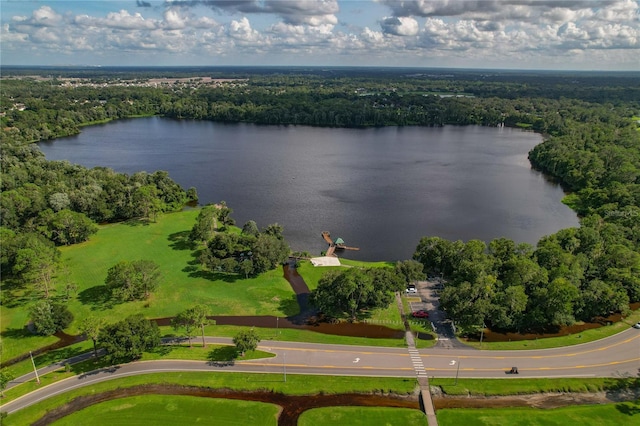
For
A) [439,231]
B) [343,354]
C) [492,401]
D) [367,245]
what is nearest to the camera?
[492,401]

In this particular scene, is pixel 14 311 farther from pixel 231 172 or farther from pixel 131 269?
pixel 231 172

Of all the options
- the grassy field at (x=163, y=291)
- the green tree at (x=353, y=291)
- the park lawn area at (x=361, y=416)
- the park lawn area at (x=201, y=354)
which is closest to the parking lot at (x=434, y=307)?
the grassy field at (x=163, y=291)

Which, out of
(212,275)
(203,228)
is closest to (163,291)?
(212,275)

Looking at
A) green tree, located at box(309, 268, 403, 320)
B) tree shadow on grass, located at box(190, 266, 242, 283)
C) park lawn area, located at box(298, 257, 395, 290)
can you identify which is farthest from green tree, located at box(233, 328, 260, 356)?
tree shadow on grass, located at box(190, 266, 242, 283)

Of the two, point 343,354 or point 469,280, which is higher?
point 469,280

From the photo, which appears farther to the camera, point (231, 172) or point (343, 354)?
point (231, 172)

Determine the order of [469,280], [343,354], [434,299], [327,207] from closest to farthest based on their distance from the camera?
[343,354] < [469,280] < [434,299] < [327,207]

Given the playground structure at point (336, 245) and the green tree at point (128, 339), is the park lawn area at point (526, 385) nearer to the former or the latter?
the green tree at point (128, 339)

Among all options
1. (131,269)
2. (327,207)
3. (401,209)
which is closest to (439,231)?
(401,209)
